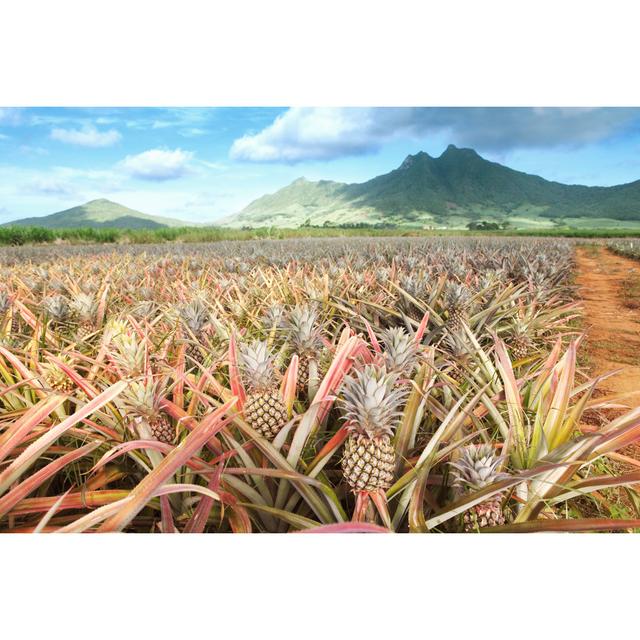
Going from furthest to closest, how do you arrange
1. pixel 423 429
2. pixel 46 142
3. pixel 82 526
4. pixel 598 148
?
pixel 46 142 → pixel 598 148 → pixel 423 429 → pixel 82 526

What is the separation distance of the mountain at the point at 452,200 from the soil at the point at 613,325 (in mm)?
626

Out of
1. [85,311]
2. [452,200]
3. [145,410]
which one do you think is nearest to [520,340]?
[145,410]

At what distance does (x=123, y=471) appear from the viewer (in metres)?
1.05

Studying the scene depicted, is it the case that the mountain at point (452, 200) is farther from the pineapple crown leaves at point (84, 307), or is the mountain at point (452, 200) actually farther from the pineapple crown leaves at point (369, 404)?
the pineapple crown leaves at point (84, 307)

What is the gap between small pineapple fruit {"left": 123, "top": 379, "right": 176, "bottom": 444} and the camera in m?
0.94

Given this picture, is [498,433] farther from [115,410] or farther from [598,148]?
[598,148]

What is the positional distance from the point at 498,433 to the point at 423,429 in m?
0.22

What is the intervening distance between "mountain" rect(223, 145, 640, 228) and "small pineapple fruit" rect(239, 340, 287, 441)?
9.50 feet

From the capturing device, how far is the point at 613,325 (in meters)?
2.51

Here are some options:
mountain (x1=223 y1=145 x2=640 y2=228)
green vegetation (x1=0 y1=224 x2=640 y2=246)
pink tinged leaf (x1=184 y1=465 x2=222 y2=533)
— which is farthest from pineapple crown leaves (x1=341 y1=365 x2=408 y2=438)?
green vegetation (x1=0 y1=224 x2=640 y2=246)

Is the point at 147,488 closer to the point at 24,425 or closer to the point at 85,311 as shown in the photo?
the point at 24,425

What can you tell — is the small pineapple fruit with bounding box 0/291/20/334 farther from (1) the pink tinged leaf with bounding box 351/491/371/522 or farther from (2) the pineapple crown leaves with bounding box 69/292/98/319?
(1) the pink tinged leaf with bounding box 351/491/371/522

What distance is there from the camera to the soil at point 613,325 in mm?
1878
